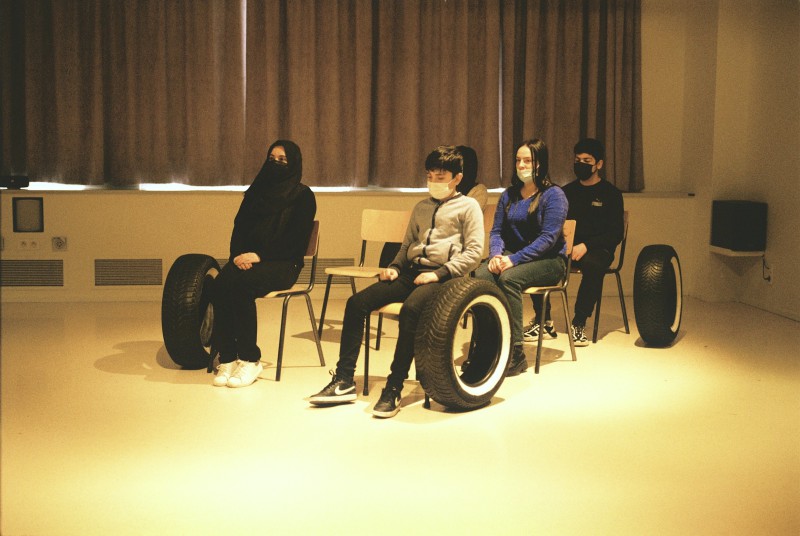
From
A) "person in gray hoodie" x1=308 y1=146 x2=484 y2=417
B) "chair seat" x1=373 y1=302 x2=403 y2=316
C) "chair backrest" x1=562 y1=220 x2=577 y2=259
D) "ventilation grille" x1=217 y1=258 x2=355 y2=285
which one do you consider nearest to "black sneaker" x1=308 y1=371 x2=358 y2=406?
"person in gray hoodie" x1=308 y1=146 x2=484 y2=417

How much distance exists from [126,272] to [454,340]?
3367 mm

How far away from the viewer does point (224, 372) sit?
426cm

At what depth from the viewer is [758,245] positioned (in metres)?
6.18

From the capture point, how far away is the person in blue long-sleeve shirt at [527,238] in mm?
4457

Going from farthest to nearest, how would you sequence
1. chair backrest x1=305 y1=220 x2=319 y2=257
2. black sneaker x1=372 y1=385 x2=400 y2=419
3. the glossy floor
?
1. chair backrest x1=305 y1=220 x2=319 y2=257
2. black sneaker x1=372 y1=385 x2=400 y2=419
3. the glossy floor

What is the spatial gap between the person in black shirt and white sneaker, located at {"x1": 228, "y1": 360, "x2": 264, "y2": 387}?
5.39 ft

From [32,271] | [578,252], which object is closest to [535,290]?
[578,252]

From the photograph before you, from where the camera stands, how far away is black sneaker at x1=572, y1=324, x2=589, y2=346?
5121mm

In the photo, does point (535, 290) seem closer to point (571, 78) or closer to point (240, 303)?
point (240, 303)

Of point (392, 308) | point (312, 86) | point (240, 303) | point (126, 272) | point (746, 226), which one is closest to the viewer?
point (392, 308)

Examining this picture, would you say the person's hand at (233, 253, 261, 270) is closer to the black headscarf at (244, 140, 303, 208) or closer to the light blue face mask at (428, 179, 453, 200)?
the black headscarf at (244, 140, 303, 208)

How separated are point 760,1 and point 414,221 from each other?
137 inches

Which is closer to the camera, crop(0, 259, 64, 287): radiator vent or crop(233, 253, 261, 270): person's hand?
crop(233, 253, 261, 270): person's hand

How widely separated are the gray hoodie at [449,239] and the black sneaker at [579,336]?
1301mm
